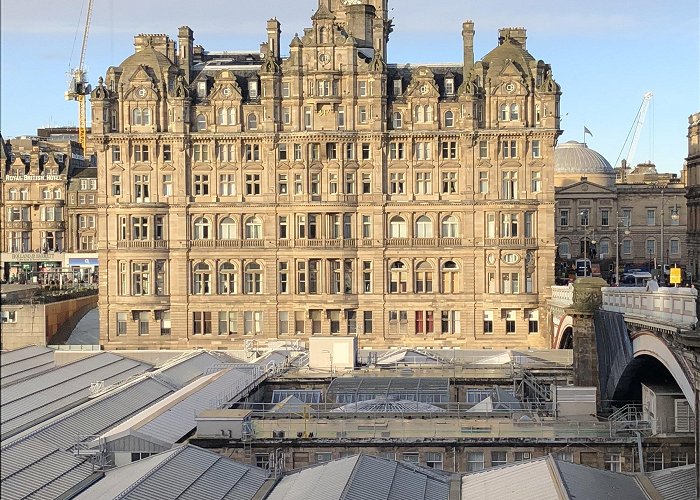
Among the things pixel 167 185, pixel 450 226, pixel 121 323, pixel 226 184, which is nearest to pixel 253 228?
pixel 226 184

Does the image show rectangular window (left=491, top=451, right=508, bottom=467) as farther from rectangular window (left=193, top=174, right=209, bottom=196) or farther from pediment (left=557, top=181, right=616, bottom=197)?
pediment (left=557, top=181, right=616, bottom=197)

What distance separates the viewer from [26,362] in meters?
85.9

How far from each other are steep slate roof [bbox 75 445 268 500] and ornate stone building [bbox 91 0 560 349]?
57.1 metres

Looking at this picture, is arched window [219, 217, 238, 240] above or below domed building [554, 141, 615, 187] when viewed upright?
below

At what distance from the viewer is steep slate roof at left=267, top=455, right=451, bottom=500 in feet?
138

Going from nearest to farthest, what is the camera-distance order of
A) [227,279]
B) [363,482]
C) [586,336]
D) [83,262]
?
[363,482], [586,336], [227,279], [83,262]

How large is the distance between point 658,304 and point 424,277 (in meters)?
52.8

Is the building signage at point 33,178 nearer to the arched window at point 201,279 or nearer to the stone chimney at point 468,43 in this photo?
the arched window at point 201,279

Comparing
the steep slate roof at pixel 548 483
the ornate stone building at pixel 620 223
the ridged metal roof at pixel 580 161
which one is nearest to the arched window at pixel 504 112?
the steep slate roof at pixel 548 483

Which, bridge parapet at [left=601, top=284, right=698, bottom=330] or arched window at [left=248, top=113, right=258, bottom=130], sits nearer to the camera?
bridge parapet at [left=601, top=284, right=698, bottom=330]

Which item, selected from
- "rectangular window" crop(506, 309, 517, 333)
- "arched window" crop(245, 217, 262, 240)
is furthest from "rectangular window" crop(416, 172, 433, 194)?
"arched window" crop(245, 217, 262, 240)

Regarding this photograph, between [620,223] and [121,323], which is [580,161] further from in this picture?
[121,323]

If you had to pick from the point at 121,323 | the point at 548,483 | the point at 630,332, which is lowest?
the point at 548,483

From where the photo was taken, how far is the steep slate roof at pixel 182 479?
41.3m
